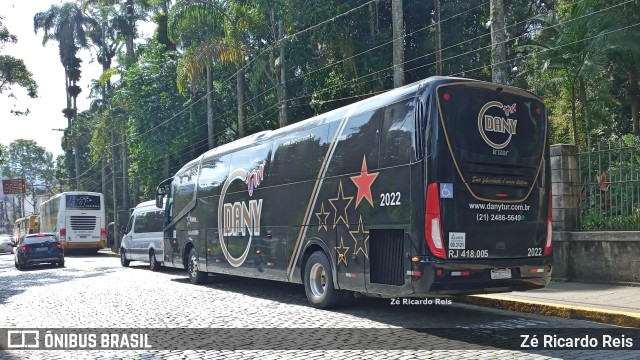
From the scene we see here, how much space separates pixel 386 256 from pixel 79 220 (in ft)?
108

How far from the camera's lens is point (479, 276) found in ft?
28.9

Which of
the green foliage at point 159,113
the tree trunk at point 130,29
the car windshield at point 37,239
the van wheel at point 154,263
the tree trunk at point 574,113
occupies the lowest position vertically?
the van wheel at point 154,263

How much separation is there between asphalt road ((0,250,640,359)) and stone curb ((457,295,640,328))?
0.17 metres

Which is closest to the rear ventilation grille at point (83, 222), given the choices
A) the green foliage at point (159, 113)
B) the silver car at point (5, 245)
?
the green foliage at point (159, 113)

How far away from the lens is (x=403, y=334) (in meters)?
8.45

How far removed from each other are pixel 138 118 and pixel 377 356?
31806 mm

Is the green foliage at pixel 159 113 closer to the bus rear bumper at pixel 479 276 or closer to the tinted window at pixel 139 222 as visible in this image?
the tinted window at pixel 139 222

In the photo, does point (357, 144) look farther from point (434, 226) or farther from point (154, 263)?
point (154, 263)

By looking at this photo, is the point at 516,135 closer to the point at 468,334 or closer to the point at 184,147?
the point at 468,334

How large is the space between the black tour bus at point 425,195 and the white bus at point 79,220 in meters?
29.7

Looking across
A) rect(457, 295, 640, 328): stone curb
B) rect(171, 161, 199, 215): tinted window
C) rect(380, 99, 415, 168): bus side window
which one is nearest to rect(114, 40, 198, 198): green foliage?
rect(171, 161, 199, 215): tinted window

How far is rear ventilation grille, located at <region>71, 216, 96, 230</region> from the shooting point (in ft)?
125

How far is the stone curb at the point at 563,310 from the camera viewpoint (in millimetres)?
8602

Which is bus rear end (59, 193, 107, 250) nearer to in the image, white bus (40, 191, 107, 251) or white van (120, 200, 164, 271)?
white bus (40, 191, 107, 251)
